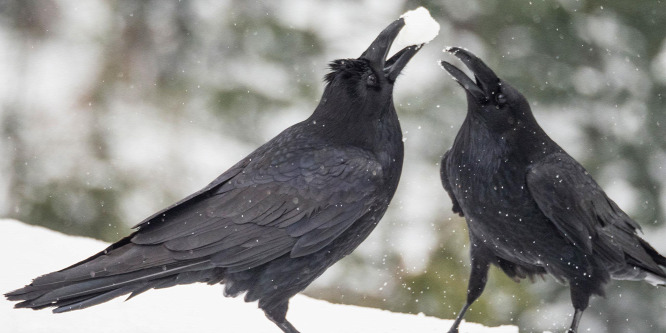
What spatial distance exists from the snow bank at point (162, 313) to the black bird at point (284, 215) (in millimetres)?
645

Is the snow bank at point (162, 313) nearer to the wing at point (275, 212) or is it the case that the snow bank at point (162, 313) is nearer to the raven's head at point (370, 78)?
the wing at point (275, 212)

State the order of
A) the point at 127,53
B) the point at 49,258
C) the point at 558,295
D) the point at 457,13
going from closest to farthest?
the point at 49,258
the point at 558,295
the point at 457,13
the point at 127,53

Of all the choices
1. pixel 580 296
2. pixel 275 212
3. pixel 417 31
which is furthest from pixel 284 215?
pixel 580 296

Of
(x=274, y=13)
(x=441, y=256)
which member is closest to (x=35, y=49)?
(x=274, y=13)

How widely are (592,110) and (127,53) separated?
4.90 m

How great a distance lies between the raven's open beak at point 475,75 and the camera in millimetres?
4090

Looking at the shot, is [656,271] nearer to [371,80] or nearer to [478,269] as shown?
[478,269]

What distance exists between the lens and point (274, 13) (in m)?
8.59

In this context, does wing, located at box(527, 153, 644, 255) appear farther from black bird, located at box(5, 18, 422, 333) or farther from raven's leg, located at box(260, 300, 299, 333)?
raven's leg, located at box(260, 300, 299, 333)

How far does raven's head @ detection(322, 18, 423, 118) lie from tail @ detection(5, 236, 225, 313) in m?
1.04

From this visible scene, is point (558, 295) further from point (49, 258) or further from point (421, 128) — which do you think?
point (49, 258)

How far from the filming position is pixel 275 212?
393 cm

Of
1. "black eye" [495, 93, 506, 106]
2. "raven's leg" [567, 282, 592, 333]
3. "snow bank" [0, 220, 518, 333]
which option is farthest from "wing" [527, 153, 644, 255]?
"snow bank" [0, 220, 518, 333]

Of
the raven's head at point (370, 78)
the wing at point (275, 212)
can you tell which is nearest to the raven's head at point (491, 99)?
the raven's head at point (370, 78)
